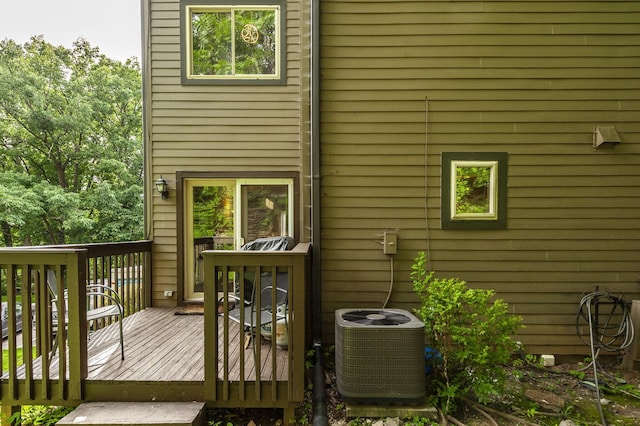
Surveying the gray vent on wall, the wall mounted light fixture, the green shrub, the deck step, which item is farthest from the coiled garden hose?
the deck step

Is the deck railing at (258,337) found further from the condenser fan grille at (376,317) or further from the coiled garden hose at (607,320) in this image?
the coiled garden hose at (607,320)

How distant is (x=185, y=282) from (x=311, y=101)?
2.84 m

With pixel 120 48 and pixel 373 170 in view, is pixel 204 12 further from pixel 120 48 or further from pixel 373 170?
pixel 120 48

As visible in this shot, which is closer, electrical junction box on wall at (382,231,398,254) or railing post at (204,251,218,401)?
railing post at (204,251,218,401)

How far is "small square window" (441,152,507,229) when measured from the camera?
318 centimetres

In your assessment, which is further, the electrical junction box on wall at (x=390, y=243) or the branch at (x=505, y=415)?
the electrical junction box on wall at (x=390, y=243)

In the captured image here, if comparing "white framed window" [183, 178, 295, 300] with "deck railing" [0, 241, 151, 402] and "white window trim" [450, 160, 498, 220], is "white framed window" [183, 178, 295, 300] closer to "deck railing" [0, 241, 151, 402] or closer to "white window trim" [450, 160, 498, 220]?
"white window trim" [450, 160, 498, 220]

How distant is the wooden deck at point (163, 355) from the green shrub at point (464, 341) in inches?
45.8

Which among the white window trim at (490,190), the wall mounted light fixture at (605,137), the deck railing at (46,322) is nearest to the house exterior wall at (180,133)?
the white window trim at (490,190)

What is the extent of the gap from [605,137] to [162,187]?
16.1 feet

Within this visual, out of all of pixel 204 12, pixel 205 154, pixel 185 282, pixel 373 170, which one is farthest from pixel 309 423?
pixel 204 12

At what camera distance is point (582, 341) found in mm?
3166

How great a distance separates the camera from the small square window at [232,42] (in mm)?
4219

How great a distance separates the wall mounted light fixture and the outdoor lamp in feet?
15.8
